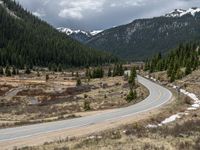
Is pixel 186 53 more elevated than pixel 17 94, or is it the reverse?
pixel 186 53

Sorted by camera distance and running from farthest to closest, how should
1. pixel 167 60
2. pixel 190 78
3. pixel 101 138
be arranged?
1. pixel 167 60
2. pixel 190 78
3. pixel 101 138

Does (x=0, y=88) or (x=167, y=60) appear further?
(x=167, y=60)

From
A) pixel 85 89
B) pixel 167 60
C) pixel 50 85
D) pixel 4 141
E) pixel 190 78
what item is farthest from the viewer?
pixel 167 60

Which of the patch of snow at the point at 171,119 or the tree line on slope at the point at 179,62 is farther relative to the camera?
the tree line on slope at the point at 179,62

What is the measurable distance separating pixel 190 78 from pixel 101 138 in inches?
2950

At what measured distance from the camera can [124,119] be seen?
41.0m

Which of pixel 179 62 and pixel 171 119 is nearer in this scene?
pixel 171 119

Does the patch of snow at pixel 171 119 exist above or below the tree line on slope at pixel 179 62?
below

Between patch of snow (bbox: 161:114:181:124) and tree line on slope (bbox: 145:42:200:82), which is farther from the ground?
tree line on slope (bbox: 145:42:200:82)

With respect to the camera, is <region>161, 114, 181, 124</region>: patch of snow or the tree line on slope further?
the tree line on slope

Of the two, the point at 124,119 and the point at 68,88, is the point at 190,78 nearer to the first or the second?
the point at 68,88

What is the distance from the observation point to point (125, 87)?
340 ft

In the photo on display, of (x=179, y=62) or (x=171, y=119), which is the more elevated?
(x=179, y=62)

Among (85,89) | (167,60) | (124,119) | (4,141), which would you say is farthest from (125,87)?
(4,141)
